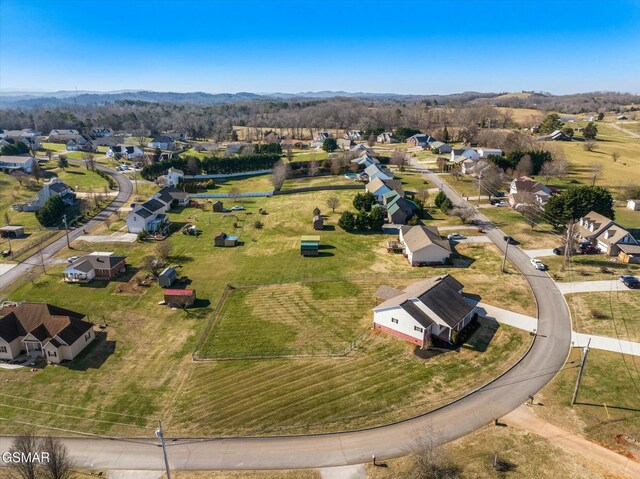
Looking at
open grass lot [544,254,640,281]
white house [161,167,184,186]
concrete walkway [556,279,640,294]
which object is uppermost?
white house [161,167,184,186]

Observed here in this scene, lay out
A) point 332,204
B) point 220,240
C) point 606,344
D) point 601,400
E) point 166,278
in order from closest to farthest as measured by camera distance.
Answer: point 601,400, point 606,344, point 166,278, point 220,240, point 332,204

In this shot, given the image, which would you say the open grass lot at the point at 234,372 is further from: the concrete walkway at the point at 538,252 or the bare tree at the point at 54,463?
the concrete walkway at the point at 538,252

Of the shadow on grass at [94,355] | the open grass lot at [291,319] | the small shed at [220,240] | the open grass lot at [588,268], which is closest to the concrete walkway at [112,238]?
the small shed at [220,240]

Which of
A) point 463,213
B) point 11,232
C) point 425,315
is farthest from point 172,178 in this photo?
point 425,315

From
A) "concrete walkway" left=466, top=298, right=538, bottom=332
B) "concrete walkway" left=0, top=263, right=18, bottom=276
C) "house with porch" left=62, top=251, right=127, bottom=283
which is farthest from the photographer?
"concrete walkway" left=0, top=263, right=18, bottom=276

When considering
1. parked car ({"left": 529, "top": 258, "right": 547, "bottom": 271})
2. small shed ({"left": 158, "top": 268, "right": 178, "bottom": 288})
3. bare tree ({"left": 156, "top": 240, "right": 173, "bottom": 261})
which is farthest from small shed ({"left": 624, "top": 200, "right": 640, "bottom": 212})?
bare tree ({"left": 156, "top": 240, "right": 173, "bottom": 261})

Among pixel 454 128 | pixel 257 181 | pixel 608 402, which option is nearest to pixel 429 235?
pixel 608 402

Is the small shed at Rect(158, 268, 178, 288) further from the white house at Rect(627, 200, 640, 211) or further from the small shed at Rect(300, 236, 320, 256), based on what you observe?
the white house at Rect(627, 200, 640, 211)

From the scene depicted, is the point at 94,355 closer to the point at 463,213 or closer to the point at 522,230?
the point at 463,213
